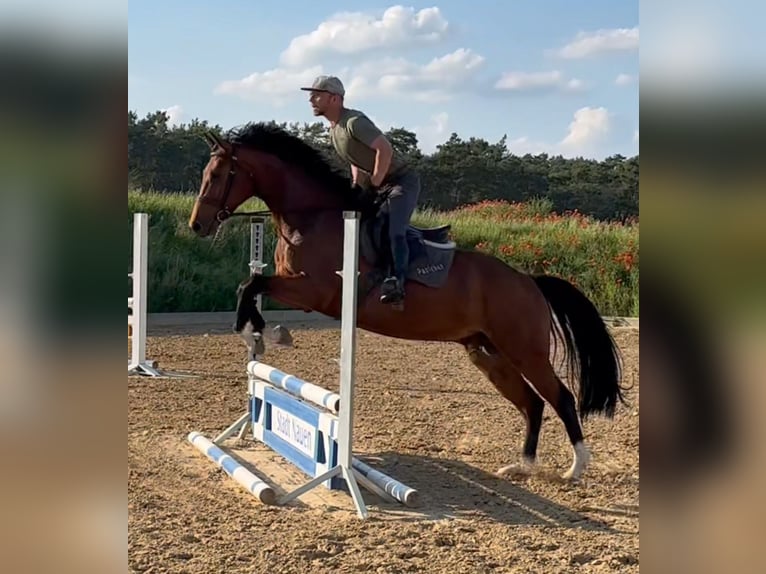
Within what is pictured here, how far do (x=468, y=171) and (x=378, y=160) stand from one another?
2474cm

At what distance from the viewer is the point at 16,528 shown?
2.65 feet

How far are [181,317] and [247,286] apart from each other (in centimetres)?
807

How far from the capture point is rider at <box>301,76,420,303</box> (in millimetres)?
4238

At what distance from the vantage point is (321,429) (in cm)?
402

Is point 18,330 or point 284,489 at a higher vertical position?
point 18,330

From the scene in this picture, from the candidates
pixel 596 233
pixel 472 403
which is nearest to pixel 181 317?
pixel 472 403

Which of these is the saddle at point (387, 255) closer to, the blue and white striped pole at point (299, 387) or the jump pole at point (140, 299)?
the blue and white striped pole at point (299, 387)

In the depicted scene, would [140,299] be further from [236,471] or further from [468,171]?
[468,171]

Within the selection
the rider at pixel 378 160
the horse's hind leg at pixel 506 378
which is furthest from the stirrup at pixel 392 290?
the horse's hind leg at pixel 506 378

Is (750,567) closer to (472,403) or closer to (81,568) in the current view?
(81,568)

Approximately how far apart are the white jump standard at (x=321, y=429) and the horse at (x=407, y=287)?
441 millimetres

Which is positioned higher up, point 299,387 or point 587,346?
point 587,346

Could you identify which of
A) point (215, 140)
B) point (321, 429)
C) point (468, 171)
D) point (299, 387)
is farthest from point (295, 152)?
point (468, 171)

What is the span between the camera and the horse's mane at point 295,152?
15.1 feet
